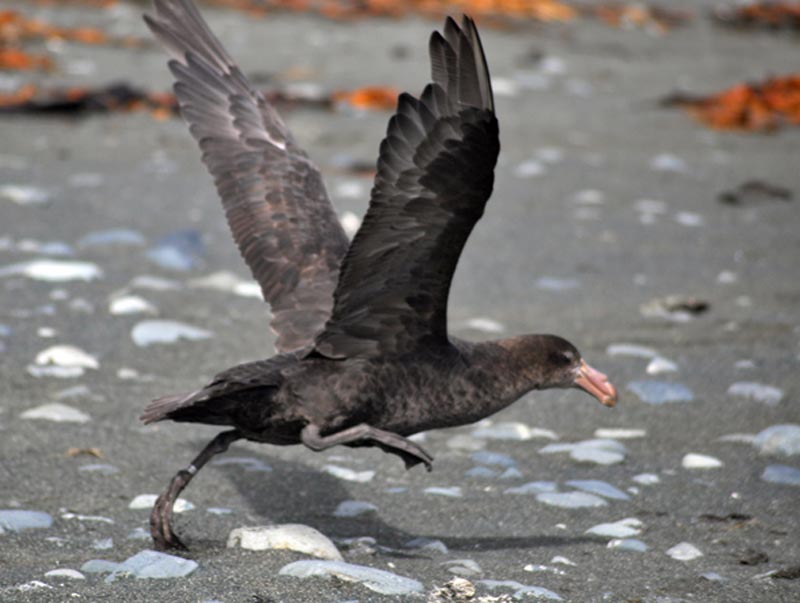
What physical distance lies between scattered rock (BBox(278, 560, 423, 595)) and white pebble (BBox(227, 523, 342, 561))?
0.16m

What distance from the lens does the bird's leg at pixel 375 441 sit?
4340mm

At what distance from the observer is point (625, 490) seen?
5008mm

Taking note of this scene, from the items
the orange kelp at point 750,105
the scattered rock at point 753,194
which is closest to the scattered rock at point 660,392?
the scattered rock at point 753,194

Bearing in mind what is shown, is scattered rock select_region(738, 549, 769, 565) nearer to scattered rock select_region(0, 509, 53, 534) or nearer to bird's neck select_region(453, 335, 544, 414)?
bird's neck select_region(453, 335, 544, 414)

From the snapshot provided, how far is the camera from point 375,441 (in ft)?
14.5

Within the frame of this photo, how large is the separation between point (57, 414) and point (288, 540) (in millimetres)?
1631

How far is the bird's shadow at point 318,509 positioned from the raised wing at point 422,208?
2.06 feet

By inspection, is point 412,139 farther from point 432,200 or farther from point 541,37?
point 541,37

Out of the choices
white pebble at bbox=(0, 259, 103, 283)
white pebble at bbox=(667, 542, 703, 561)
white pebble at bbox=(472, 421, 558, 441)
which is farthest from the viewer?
white pebble at bbox=(0, 259, 103, 283)

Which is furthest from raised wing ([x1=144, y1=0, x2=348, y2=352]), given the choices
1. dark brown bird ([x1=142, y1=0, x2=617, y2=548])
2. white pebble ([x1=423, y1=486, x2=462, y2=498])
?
white pebble ([x1=423, y1=486, x2=462, y2=498])

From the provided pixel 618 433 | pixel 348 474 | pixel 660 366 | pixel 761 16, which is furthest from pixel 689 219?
pixel 761 16

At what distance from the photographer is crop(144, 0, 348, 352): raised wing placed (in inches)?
206

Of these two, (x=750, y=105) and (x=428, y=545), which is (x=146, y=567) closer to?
(x=428, y=545)

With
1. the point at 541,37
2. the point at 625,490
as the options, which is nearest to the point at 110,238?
the point at 625,490
